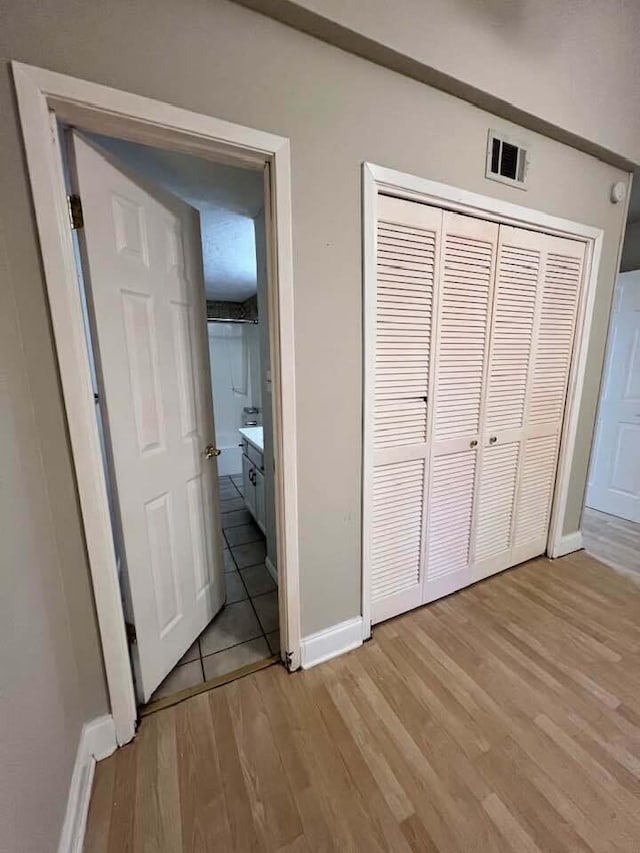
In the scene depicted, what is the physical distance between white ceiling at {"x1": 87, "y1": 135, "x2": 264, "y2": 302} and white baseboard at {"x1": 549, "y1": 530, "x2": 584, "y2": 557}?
9.18ft

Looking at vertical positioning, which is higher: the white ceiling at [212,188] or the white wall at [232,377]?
the white ceiling at [212,188]

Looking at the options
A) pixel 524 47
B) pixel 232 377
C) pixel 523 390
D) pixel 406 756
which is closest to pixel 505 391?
pixel 523 390

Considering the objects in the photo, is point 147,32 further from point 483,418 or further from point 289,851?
point 289,851

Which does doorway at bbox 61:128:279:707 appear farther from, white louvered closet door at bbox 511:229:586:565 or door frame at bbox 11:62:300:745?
white louvered closet door at bbox 511:229:586:565

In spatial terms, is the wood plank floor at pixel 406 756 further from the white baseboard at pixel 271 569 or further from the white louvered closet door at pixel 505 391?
the white baseboard at pixel 271 569

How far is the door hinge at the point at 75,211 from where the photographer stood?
1.04 meters

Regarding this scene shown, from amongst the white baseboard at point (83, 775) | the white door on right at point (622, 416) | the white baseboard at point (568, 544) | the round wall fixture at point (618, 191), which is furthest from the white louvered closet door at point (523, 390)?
the white baseboard at point (83, 775)

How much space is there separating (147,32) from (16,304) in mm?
839

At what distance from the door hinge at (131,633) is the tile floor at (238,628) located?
300 millimetres

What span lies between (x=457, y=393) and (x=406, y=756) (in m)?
1.48

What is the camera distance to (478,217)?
5.27 ft

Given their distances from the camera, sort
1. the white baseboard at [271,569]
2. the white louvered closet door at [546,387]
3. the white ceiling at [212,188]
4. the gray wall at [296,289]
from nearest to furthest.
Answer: the gray wall at [296,289] < the white ceiling at [212,188] < the white louvered closet door at [546,387] < the white baseboard at [271,569]

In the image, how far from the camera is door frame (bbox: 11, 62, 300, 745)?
905mm

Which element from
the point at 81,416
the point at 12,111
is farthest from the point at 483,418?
the point at 12,111
